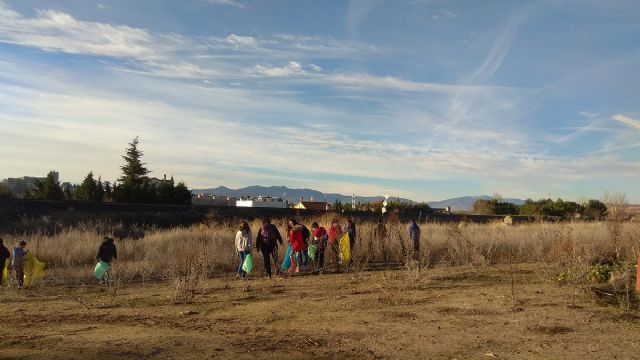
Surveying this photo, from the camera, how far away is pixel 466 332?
828cm

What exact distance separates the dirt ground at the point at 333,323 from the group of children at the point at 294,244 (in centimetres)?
251

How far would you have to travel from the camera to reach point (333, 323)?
9164mm

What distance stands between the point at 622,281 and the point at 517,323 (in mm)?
3546

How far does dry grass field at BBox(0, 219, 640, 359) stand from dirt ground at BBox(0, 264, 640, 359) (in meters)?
0.02

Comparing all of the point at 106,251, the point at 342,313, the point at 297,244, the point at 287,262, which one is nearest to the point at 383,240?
the point at 287,262

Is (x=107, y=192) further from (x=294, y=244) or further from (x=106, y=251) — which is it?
(x=294, y=244)

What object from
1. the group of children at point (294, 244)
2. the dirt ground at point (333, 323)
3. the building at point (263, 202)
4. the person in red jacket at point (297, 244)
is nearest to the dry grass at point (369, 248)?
the group of children at point (294, 244)

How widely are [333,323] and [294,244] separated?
8244 millimetres

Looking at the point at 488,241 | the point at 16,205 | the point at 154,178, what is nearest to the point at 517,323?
the point at 488,241

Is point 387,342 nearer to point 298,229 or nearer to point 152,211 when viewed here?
point 298,229

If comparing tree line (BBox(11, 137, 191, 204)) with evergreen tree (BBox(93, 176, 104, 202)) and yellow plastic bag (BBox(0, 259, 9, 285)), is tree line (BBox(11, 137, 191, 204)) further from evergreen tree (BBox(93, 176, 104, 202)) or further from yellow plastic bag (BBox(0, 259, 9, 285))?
yellow plastic bag (BBox(0, 259, 9, 285))

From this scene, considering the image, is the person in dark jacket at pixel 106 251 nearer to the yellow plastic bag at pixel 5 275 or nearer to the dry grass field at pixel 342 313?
the dry grass field at pixel 342 313

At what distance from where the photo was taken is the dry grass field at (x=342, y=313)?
24.7 feet

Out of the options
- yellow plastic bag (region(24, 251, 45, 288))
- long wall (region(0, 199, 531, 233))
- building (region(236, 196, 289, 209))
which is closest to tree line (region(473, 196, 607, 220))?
building (region(236, 196, 289, 209))
